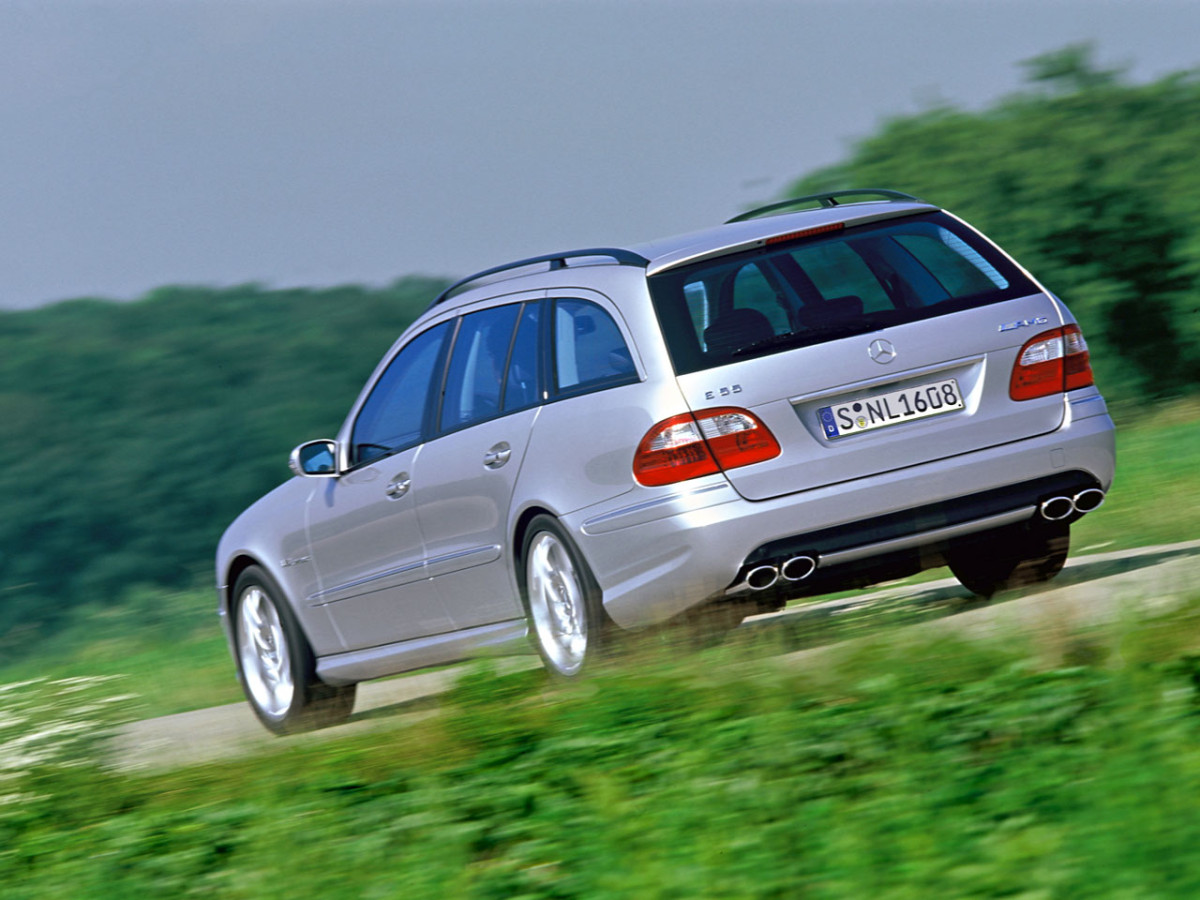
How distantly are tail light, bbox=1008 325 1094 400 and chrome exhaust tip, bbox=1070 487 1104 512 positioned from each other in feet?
1.26

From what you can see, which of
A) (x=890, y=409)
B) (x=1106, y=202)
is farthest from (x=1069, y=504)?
(x=1106, y=202)

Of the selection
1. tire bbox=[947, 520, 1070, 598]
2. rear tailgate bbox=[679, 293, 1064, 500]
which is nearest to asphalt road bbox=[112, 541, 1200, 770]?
tire bbox=[947, 520, 1070, 598]

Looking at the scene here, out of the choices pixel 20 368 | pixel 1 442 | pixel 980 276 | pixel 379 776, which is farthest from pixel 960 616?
pixel 20 368

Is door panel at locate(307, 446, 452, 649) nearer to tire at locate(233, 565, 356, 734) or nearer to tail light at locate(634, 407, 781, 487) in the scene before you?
tire at locate(233, 565, 356, 734)

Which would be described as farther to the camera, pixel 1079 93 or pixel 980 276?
pixel 1079 93

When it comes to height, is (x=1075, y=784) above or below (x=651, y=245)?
below

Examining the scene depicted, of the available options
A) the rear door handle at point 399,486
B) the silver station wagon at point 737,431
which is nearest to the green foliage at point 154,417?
the rear door handle at point 399,486

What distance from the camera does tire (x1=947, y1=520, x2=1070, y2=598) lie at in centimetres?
702

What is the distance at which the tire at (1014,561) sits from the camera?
702 cm

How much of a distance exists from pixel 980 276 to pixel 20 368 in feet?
88.0

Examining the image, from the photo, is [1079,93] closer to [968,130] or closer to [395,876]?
[968,130]

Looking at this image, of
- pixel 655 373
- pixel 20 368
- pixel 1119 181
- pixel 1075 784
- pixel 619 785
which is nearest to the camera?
pixel 1075 784

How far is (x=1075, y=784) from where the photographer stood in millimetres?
4004

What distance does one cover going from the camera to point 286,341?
104 feet
